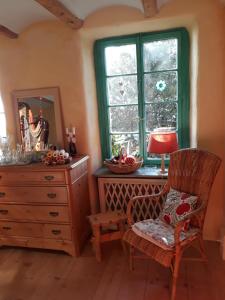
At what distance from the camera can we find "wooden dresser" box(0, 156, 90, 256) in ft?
7.61

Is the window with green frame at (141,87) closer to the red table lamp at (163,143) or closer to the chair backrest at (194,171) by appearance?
the red table lamp at (163,143)

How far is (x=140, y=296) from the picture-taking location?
1.88 metres

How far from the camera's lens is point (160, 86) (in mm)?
2727

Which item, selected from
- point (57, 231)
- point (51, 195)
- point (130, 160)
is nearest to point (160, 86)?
point (130, 160)

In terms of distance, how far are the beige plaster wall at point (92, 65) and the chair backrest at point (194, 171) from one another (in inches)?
12.8

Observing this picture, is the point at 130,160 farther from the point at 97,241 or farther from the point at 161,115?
the point at 97,241

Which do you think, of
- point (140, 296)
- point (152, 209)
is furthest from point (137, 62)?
point (140, 296)

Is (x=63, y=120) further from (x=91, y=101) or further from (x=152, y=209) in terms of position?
(x=152, y=209)

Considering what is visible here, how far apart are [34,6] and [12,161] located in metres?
1.48

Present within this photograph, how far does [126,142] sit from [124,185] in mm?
534

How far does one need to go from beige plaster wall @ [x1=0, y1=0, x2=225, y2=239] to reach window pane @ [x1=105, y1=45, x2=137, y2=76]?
0.17 m

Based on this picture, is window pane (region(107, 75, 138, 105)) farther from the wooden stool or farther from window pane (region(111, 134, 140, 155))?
the wooden stool

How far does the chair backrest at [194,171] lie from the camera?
2041 mm

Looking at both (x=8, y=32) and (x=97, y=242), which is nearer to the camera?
(x=97, y=242)
